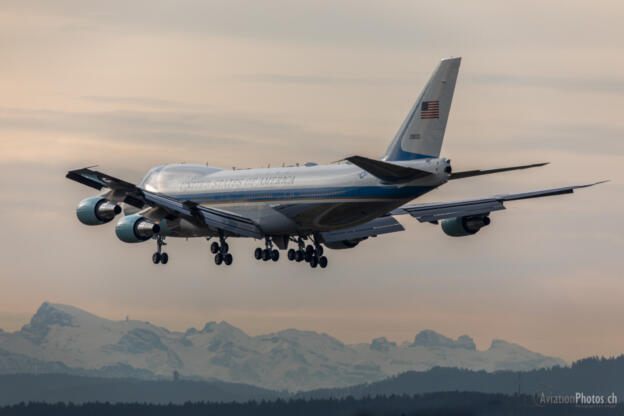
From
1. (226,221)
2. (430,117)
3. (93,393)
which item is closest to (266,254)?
(226,221)

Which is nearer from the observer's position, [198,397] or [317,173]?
[317,173]

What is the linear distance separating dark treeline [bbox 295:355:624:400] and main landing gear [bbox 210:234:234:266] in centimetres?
6277

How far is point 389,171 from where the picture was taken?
66.1 m

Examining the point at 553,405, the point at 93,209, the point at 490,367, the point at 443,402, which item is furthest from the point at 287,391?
the point at 93,209

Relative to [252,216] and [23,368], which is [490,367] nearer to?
[23,368]

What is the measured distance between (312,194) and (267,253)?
7325mm

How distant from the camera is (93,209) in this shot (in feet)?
261

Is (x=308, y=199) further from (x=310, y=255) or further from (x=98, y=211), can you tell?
(x=98, y=211)

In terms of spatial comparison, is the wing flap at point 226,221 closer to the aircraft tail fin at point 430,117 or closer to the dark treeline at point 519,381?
the aircraft tail fin at point 430,117

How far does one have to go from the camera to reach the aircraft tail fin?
217ft

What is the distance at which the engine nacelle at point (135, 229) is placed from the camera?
261ft

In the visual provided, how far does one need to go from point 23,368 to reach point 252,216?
311 feet

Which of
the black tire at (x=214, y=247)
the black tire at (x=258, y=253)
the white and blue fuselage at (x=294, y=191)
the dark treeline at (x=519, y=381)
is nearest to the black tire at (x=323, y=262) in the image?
the white and blue fuselage at (x=294, y=191)

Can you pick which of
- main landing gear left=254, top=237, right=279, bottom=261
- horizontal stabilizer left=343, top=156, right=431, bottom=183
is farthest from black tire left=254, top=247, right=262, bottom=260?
horizontal stabilizer left=343, top=156, right=431, bottom=183
